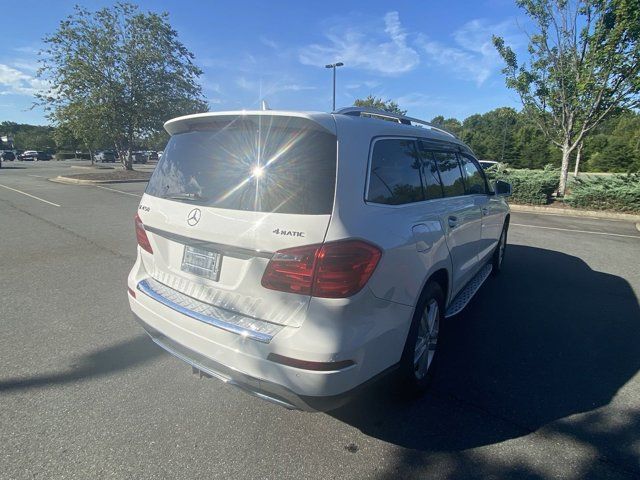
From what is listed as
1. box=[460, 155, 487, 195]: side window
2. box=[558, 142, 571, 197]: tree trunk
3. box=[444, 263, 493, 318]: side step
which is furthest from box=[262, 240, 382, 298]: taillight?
box=[558, 142, 571, 197]: tree trunk

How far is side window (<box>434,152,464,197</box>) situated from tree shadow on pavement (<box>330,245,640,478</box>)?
1.42m

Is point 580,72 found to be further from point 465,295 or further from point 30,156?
point 30,156

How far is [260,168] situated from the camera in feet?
7.29

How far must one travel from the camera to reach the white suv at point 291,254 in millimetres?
1955

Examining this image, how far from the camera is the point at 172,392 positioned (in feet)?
9.08

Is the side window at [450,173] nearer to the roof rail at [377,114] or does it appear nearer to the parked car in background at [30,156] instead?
the roof rail at [377,114]

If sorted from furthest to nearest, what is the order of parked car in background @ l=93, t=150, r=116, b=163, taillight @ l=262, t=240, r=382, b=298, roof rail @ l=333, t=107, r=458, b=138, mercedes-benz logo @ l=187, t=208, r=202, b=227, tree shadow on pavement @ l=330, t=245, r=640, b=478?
parked car in background @ l=93, t=150, r=116, b=163 < roof rail @ l=333, t=107, r=458, b=138 < tree shadow on pavement @ l=330, t=245, r=640, b=478 < mercedes-benz logo @ l=187, t=208, r=202, b=227 < taillight @ l=262, t=240, r=382, b=298

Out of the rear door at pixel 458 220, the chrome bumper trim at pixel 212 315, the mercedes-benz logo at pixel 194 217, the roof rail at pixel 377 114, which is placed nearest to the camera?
the chrome bumper trim at pixel 212 315

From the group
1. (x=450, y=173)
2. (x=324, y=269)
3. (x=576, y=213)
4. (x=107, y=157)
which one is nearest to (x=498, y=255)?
(x=450, y=173)

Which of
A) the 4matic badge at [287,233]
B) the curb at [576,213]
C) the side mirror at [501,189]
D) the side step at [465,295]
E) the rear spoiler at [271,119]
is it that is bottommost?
the side step at [465,295]

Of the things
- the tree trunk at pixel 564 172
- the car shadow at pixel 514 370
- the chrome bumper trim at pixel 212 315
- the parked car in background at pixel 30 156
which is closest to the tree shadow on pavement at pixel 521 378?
the car shadow at pixel 514 370

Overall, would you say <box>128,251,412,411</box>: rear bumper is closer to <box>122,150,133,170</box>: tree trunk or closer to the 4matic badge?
the 4matic badge

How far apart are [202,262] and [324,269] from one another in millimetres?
826

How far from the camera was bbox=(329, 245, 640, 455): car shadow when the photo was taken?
250cm
